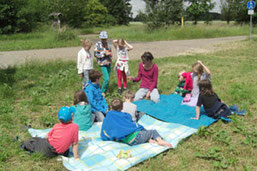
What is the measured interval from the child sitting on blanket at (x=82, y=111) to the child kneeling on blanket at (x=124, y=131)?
0.65 m

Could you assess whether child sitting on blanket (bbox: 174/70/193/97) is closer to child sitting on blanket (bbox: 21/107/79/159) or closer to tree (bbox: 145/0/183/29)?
child sitting on blanket (bbox: 21/107/79/159)

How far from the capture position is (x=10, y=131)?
4.49 meters

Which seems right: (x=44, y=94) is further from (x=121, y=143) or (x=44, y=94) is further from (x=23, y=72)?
(x=121, y=143)

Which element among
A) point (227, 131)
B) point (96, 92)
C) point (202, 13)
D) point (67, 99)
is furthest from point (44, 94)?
point (202, 13)

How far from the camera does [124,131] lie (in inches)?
153

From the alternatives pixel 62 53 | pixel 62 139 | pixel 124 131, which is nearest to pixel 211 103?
pixel 124 131

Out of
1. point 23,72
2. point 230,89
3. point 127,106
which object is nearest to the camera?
point 127,106

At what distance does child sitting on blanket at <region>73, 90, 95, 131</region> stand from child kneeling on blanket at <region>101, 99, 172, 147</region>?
646 mm

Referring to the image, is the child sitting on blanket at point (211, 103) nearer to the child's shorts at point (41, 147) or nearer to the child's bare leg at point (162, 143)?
the child's bare leg at point (162, 143)

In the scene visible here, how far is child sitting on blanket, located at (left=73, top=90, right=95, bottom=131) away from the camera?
14.7 ft

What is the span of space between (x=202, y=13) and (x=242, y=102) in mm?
44975

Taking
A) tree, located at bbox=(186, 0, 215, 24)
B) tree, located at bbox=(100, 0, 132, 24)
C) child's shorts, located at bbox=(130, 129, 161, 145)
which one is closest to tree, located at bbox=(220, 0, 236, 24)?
tree, located at bbox=(186, 0, 215, 24)

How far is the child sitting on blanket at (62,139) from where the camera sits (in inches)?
135

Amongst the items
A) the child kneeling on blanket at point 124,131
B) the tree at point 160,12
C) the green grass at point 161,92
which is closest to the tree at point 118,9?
the tree at point 160,12
